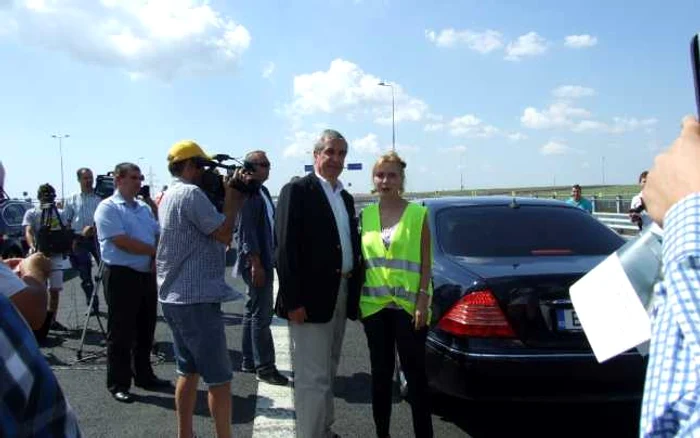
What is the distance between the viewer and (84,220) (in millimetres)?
8383

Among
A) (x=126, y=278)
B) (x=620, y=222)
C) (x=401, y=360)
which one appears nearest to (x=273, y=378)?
(x=126, y=278)

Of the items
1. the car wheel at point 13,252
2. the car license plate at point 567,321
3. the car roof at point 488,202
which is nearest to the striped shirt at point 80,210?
the car wheel at point 13,252

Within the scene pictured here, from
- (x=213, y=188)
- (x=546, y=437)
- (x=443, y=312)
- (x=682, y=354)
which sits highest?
(x=213, y=188)

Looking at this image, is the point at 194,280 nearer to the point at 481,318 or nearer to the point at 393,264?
the point at 393,264

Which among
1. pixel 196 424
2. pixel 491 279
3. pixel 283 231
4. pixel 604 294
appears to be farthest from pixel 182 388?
pixel 604 294

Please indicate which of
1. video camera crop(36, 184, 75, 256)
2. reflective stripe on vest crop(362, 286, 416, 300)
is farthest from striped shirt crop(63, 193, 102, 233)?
reflective stripe on vest crop(362, 286, 416, 300)

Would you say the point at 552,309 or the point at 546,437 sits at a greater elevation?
the point at 552,309

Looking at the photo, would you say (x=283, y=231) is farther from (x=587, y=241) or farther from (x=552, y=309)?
(x=587, y=241)

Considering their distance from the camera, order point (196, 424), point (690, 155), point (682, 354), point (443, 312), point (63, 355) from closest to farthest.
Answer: point (682, 354), point (690, 155), point (443, 312), point (196, 424), point (63, 355)

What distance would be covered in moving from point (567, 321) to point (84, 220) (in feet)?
22.9

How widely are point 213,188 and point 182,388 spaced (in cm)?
122

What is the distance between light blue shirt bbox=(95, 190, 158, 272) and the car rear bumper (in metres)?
2.95

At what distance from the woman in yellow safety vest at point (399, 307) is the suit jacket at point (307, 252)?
0.28 meters

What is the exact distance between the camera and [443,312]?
383 cm
